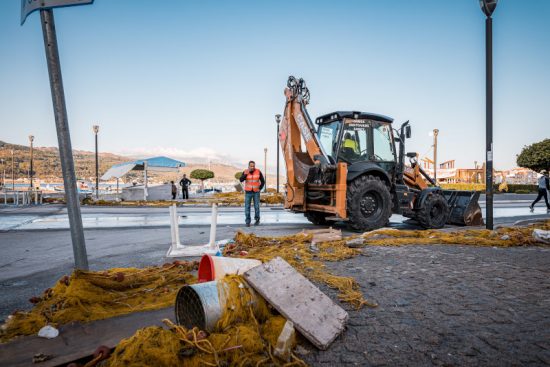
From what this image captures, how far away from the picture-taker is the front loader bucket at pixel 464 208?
9.63 metres

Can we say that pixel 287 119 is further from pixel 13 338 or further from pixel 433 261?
pixel 13 338

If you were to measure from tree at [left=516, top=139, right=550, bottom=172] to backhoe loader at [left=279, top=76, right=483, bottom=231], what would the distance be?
41.3 m

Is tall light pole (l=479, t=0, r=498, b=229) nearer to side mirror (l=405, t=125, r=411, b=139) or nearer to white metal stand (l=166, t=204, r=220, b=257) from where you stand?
side mirror (l=405, t=125, r=411, b=139)

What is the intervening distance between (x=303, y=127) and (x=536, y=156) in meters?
45.7

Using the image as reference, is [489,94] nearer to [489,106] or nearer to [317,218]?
[489,106]

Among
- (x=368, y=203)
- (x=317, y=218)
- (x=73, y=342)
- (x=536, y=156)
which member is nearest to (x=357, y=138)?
(x=368, y=203)

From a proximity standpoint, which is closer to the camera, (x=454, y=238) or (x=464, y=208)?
(x=454, y=238)

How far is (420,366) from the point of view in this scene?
2.11 meters

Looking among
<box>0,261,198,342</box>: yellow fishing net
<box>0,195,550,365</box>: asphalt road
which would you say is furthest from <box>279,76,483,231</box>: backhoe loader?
<box>0,261,198,342</box>: yellow fishing net

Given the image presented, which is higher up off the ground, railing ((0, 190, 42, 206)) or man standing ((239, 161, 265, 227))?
man standing ((239, 161, 265, 227))

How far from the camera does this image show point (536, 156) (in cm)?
4172

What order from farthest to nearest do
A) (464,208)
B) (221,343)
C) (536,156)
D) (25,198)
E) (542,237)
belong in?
(536,156), (25,198), (464,208), (542,237), (221,343)

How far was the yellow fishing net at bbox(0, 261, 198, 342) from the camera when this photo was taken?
2732 millimetres

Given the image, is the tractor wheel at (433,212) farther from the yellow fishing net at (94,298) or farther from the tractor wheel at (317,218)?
the yellow fishing net at (94,298)
